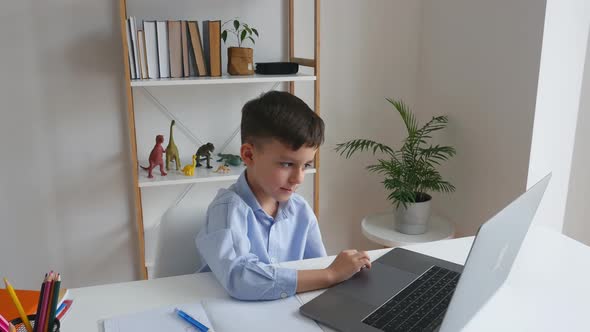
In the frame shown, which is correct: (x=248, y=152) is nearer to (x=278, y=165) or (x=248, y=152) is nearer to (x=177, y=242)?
(x=278, y=165)

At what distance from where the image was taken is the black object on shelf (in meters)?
2.10

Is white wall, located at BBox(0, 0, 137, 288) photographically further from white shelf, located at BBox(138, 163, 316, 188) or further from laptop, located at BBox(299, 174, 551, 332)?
laptop, located at BBox(299, 174, 551, 332)

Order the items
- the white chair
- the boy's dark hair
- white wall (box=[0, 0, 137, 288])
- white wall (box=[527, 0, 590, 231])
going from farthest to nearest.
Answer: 1. white wall (box=[0, 0, 137, 288])
2. white wall (box=[527, 0, 590, 231])
3. the white chair
4. the boy's dark hair

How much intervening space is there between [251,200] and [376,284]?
369mm

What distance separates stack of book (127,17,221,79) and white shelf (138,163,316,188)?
1.31 feet

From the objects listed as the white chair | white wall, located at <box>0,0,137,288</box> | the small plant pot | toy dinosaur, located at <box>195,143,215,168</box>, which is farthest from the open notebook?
white wall, located at <box>0,0,137,288</box>

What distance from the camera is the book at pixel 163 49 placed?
198 centimetres

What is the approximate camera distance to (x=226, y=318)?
98 cm

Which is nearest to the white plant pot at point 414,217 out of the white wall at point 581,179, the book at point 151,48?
the white wall at point 581,179

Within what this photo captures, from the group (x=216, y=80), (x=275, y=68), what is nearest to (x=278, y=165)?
(x=216, y=80)

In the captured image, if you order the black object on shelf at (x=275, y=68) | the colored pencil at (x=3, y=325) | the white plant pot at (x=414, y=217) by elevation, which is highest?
the black object on shelf at (x=275, y=68)

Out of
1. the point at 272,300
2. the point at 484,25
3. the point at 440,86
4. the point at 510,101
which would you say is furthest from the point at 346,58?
the point at 272,300

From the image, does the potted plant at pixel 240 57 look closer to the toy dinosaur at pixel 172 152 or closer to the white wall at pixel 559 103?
the toy dinosaur at pixel 172 152

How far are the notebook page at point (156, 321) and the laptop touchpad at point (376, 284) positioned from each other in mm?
293
